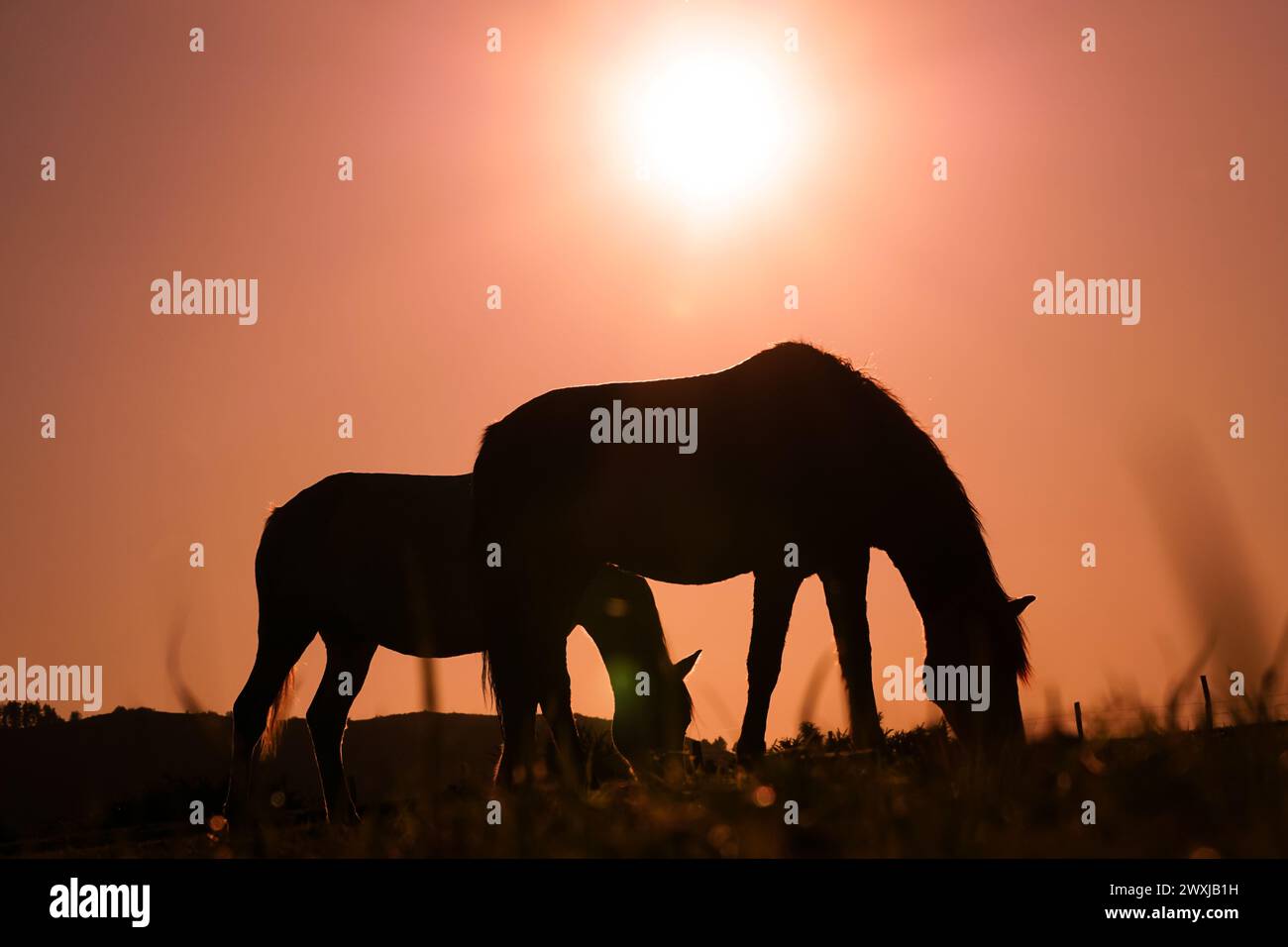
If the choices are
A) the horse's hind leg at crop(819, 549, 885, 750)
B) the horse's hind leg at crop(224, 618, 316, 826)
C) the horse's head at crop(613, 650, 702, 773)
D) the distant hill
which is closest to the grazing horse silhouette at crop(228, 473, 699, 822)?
the horse's hind leg at crop(224, 618, 316, 826)

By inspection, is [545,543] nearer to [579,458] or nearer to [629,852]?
[579,458]

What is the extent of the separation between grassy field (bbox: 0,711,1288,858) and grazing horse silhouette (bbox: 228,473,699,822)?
693 cm

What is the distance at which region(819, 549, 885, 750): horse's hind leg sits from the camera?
6965 mm

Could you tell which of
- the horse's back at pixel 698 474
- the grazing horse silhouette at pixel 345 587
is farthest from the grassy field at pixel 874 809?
the grazing horse silhouette at pixel 345 587

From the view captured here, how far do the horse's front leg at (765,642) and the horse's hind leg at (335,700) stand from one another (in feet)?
17.1

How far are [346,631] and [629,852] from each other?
406 inches

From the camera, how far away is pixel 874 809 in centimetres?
369

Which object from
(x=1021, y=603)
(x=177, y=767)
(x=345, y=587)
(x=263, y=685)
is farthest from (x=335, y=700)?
(x=177, y=767)

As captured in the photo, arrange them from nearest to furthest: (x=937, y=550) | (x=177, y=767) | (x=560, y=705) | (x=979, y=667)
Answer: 1. (x=979, y=667)
2. (x=937, y=550)
3. (x=560, y=705)
4. (x=177, y=767)

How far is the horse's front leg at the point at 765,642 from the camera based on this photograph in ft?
24.5

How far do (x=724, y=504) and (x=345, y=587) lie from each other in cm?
615

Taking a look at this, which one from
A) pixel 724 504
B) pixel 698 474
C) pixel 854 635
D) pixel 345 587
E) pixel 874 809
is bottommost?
pixel 874 809

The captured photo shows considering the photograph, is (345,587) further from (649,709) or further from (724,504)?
(724,504)
